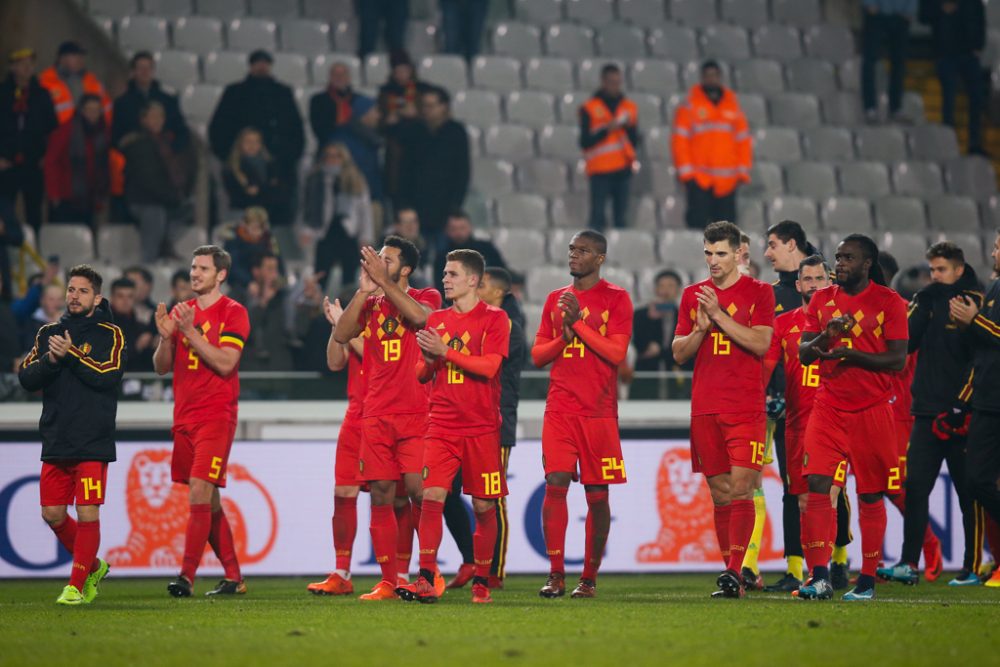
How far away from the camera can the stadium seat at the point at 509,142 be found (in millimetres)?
18328

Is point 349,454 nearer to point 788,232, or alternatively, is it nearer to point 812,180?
point 788,232

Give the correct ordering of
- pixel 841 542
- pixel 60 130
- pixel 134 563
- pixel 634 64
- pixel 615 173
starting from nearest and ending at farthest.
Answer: pixel 841 542, pixel 134 563, pixel 60 130, pixel 615 173, pixel 634 64

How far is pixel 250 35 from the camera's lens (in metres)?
18.9

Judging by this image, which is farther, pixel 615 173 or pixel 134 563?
pixel 615 173

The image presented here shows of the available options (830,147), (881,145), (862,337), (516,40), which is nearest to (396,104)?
(516,40)

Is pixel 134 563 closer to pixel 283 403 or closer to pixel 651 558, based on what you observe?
pixel 283 403

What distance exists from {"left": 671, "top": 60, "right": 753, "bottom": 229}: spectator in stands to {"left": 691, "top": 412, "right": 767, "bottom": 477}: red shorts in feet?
27.0

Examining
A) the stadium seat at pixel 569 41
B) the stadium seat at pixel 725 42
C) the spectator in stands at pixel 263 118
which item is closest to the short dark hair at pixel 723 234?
the spectator in stands at pixel 263 118

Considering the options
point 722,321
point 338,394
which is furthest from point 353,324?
point 338,394

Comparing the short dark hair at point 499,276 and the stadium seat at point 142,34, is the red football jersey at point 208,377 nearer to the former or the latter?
the short dark hair at point 499,276

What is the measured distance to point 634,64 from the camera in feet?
64.1

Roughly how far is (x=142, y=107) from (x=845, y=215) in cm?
857

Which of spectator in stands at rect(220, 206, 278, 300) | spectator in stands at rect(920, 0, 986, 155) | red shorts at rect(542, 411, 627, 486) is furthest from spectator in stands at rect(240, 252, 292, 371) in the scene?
spectator in stands at rect(920, 0, 986, 155)

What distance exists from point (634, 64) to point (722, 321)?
38.0 feet
